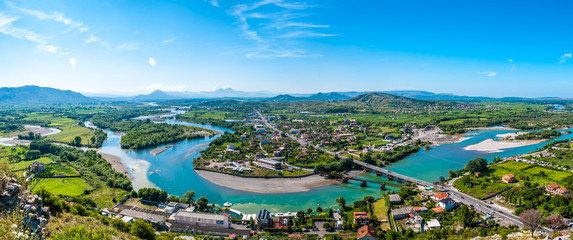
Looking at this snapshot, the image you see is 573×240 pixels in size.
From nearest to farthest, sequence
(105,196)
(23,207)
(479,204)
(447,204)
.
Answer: (23,207) < (447,204) < (479,204) < (105,196)

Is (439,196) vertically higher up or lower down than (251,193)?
higher up

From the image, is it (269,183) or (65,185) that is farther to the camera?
(269,183)

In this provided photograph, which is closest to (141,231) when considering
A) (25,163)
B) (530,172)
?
(25,163)

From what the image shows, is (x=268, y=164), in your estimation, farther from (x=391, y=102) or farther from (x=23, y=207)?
(x=391, y=102)

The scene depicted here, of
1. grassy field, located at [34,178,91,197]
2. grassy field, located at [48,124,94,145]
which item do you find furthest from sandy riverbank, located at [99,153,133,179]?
grassy field, located at [48,124,94,145]

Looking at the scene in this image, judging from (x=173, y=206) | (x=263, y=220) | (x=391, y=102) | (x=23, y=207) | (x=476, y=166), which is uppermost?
(x=391, y=102)

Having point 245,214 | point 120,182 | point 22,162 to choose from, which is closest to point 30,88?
point 22,162

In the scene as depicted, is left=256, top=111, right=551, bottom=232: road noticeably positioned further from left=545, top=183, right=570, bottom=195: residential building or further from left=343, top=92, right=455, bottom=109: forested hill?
left=343, top=92, right=455, bottom=109: forested hill
